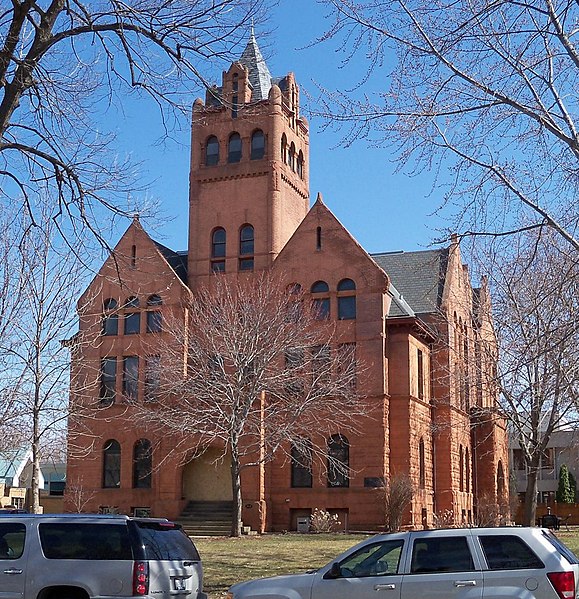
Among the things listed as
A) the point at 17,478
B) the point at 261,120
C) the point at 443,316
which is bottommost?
the point at 17,478

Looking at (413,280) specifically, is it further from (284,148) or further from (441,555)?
(441,555)

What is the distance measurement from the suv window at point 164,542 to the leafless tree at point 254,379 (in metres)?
21.2

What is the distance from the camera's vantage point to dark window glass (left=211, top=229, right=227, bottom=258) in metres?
45.3

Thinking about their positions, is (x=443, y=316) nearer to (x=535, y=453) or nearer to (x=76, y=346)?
A: (x=535, y=453)

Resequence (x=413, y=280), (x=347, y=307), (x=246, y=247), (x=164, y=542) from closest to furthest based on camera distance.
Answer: (x=164, y=542)
(x=347, y=307)
(x=246, y=247)
(x=413, y=280)

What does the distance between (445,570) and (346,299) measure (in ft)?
100

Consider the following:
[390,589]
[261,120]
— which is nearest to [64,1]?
[390,589]

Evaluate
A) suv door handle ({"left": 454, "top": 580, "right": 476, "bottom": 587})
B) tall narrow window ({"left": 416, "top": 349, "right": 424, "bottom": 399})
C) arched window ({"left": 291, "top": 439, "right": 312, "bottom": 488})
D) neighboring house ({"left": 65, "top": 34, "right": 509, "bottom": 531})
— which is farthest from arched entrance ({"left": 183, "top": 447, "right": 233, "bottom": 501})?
suv door handle ({"left": 454, "top": 580, "right": 476, "bottom": 587})

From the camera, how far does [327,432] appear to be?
39375mm

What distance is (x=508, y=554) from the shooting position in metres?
10.8

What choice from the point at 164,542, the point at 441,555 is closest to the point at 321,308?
the point at 164,542

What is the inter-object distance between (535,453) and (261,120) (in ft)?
70.8

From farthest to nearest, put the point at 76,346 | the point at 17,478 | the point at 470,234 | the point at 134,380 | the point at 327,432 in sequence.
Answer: the point at 17,478, the point at 134,380, the point at 327,432, the point at 76,346, the point at 470,234

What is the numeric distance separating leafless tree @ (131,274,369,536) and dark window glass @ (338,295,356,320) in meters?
1.17
